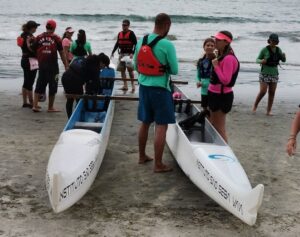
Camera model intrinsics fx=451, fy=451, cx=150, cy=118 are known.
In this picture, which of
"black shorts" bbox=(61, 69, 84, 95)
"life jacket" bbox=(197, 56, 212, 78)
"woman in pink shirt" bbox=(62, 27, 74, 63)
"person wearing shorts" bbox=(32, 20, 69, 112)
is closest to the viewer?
"life jacket" bbox=(197, 56, 212, 78)

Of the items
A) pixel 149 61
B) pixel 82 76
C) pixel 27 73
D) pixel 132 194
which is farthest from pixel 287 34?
pixel 132 194

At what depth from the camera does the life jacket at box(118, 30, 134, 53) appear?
11.4 meters

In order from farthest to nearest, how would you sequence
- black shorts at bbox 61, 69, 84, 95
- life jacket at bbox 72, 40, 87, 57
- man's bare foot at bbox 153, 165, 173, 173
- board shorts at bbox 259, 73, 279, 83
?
1. life jacket at bbox 72, 40, 87, 57
2. board shorts at bbox 259, 73, 279, 83
3. black shorts at bbox 61, 69, 84, 95
4. man's bare foot at bbox 153, 165, 173, 173

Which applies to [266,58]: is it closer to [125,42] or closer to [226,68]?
[125,42]

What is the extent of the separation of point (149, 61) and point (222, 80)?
99cm

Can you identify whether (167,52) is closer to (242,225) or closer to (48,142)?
(242,225)

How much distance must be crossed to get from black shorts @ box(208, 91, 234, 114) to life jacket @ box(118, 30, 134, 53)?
559cm

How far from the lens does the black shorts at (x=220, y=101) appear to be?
6.11m

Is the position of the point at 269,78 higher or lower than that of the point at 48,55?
lower

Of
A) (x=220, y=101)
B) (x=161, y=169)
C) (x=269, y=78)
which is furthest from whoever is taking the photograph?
(x=269, y=78)

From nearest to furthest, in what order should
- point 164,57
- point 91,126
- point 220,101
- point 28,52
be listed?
point 164,57 < point 220,101 < point 91,126 < point 28,52

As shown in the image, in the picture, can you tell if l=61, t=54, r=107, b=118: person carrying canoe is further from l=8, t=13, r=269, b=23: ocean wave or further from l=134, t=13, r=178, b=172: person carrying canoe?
l=8, t=13, r=269, b=23: ocean wave

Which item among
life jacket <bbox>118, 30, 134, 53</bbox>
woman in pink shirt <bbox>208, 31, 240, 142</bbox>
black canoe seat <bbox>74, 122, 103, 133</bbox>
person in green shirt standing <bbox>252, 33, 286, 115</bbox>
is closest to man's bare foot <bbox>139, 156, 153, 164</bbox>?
black canoe seat <bbox>74, 122, 103, 133</bbox>

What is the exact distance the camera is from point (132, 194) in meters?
5.29
